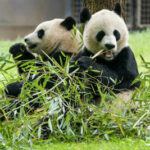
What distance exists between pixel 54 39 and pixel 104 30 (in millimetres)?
1188

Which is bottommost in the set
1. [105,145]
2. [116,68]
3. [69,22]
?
[105,145]

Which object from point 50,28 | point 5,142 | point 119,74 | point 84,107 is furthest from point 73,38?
point 5,142

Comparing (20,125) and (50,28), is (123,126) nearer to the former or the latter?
(20,125)

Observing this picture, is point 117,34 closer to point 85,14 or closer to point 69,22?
point 85,14

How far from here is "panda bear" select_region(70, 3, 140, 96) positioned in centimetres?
456

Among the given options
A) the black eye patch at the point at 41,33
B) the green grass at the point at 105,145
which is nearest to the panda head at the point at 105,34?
the black eye patch at the point at 41,33

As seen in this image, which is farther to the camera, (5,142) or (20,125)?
(20,125)

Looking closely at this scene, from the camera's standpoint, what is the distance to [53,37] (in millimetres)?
5660

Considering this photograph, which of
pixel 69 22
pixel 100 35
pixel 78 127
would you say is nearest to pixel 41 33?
pixel 69 22

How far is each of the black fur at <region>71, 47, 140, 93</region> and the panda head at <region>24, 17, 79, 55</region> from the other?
827mm

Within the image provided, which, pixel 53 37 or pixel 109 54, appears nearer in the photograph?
pixel 109 54

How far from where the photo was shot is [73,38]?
18.1ft

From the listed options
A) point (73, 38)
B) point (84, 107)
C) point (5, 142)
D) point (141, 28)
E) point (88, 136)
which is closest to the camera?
point (5, 142)

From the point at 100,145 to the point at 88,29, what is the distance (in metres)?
1.68
